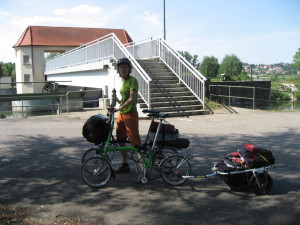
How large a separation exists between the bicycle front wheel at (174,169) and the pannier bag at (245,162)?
1.64 ft

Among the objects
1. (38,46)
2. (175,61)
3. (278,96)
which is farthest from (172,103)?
(38,46)

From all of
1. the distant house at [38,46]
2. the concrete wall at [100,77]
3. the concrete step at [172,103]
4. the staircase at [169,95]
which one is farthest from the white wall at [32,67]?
the concrete step at [172,103]

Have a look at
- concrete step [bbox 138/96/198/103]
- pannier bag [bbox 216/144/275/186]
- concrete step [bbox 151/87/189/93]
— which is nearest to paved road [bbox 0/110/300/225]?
pannier bag [bbox 216/144/275/186]

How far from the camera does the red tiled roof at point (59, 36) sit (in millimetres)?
57419

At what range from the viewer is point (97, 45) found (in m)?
19.1

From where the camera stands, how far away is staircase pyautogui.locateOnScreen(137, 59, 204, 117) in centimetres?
1350

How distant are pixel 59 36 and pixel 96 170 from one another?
58.8 metres

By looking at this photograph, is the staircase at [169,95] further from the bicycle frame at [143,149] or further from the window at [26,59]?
the window at [26,59]

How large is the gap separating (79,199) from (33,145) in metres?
Answer: 4.10

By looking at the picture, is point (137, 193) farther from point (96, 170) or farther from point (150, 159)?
point (96, 170)

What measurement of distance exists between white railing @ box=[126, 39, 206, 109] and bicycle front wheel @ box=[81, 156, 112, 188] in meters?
9.59

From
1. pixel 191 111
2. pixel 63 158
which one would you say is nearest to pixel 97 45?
pixel 191 111

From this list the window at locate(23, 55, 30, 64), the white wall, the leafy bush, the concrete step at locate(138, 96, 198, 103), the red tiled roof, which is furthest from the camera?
the red tiled roof

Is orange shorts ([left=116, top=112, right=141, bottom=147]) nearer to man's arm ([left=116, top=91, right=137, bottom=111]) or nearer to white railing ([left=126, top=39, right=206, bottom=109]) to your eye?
man's arm ([left=116, top=91, right=137, bottom=111])
